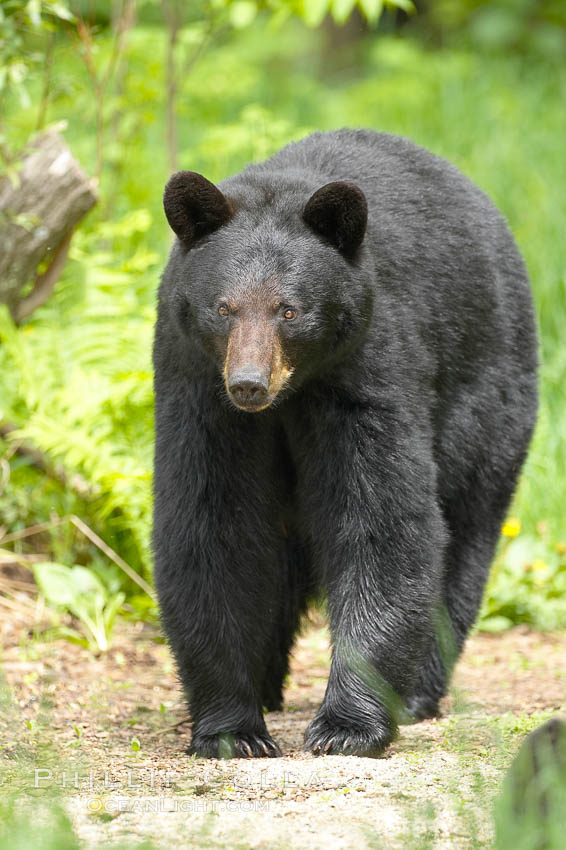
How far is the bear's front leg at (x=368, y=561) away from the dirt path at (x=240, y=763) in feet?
0.57

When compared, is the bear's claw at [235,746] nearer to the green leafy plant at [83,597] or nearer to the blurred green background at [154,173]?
the green leafy plant at [83,597]

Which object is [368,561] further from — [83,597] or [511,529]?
[511,529]

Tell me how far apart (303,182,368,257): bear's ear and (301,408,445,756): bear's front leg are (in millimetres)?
604

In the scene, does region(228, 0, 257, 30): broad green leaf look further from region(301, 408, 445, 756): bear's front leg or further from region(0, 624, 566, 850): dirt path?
region(301, 408, 445, 756): bear's front leg

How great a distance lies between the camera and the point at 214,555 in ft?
14.8

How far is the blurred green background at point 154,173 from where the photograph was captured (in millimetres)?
6523

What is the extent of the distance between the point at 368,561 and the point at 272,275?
1.07m

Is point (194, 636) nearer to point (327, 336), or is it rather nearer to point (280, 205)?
point (327, 336)

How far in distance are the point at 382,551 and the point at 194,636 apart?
772mm

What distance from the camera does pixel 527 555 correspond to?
7121 mm

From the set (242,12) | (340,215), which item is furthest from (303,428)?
(242,12)

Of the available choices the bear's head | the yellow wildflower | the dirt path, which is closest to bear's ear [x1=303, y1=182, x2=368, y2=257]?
the bear's head

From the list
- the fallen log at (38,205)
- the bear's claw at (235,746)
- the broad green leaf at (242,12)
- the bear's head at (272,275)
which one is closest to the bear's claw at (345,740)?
the bear's claw at (235,746)

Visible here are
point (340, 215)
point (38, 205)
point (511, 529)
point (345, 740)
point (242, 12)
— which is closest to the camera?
point (340, 215)
